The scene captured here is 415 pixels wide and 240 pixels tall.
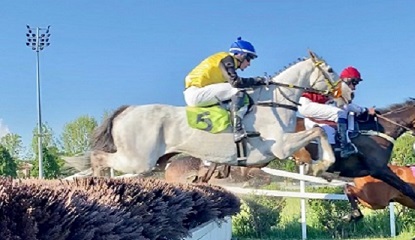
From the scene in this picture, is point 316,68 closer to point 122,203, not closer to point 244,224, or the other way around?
point 244,224

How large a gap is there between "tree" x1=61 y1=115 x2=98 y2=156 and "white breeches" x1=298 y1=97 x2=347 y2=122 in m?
21.2

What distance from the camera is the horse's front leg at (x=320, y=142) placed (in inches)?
267

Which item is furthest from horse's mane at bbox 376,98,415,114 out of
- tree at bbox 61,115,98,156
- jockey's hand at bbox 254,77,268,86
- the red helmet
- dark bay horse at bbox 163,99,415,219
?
tree at bbox 61,115,98,156

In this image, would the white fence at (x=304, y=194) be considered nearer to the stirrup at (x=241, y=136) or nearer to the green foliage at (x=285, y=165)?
the stirrup at (x=241, y=136)

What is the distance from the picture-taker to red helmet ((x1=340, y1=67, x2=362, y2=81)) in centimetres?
770

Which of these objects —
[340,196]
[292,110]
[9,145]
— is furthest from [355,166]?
[9,145]

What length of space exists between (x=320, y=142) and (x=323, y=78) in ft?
2.89

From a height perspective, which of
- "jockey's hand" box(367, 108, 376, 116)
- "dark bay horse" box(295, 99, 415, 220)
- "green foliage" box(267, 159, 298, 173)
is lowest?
"green foliage" box(267, 159, 298, 173)

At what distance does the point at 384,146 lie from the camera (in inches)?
301

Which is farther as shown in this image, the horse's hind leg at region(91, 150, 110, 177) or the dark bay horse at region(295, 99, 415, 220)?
the dark bay horse at region(295, 99, 415, 220)

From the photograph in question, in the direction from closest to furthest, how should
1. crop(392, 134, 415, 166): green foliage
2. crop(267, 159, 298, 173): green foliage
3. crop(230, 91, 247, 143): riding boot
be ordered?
1. crop(230, 91, 247, 143): riding boot
2. crop(392, 134, 415, 166): green foliage
3. crop(267, 159, 298, 173): green foliage

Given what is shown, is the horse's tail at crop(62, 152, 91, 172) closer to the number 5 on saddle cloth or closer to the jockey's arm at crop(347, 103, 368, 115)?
the number 5 on saddle cloth

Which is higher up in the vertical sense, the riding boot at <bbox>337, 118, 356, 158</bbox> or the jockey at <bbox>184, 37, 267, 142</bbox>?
the jockey at <bbox>184, 37, 267, 142</bbox>

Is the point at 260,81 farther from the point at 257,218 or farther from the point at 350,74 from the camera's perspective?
the point at 257,218
